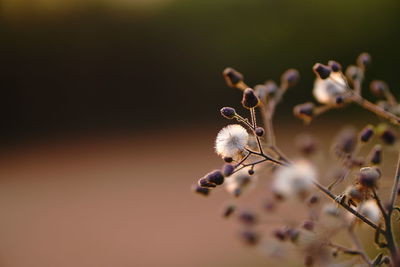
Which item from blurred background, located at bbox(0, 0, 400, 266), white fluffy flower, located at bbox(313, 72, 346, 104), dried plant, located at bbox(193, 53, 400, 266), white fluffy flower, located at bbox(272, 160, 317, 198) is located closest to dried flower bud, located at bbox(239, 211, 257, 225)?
dried plant, located at bbox(193, 53, 400, 266)

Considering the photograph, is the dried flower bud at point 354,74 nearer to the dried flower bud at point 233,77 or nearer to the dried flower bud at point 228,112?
the dried flower bud at point 233,77

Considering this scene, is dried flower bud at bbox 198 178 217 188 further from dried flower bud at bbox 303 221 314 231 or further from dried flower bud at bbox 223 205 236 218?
dried flower bud at bbox 223 205 236 218

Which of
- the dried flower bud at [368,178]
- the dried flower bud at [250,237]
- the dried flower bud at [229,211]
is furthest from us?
the dried flower bud at [250,237]

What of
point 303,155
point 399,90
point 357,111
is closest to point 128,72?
point 357,111

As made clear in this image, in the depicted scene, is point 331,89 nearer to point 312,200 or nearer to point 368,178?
point 312,200

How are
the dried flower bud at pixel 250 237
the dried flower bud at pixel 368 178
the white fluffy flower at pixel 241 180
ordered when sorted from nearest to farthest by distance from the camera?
the dried flower bud at pixel 368 178 → the white fluffy flower at pixel 241 180 → the dried flower bud at pixel 250 237

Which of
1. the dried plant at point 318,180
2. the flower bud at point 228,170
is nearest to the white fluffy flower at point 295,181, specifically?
the dried plant at point 318,180

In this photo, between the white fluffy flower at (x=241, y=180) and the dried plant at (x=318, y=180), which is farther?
the white fluffy flower at (x=241, y=180)

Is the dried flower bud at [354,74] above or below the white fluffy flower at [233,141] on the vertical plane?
above
